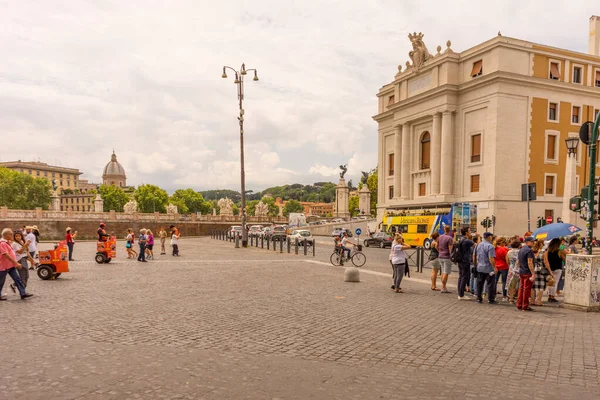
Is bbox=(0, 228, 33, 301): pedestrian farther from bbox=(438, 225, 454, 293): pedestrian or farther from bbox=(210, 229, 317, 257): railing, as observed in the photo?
bbox=(210, 229, 317, 257): railing

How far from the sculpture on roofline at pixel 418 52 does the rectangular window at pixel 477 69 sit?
6.40 m

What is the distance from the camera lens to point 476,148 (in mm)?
43688

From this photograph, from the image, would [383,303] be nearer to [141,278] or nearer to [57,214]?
[141,278]

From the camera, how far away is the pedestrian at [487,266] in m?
10.6

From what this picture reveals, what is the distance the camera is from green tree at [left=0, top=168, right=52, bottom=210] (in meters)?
86.1

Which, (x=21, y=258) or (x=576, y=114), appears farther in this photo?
(x=576, y=114)

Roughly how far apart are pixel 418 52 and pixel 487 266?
43799 millimetres

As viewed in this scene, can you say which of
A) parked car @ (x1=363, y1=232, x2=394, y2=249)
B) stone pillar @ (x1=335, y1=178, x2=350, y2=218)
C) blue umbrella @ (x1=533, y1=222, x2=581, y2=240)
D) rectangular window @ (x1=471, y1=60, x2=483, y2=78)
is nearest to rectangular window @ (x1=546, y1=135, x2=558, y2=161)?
rectangular window @ (x1=471, y1=60, x2=483, y2=78)

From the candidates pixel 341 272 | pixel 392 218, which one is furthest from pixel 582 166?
pixel 341 272

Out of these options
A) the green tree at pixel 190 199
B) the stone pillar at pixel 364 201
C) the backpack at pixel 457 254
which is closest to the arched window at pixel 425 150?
the stone pillar at pixel 364 201

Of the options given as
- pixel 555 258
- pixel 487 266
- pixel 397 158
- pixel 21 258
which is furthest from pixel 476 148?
pixel 21 258

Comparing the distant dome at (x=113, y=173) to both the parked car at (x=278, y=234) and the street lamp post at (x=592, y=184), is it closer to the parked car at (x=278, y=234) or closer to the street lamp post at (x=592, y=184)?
the parked car at (x=278, y=234)

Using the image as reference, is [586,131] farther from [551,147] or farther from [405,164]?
[405,164]

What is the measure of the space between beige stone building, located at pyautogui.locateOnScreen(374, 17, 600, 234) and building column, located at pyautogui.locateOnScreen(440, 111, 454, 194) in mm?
103
